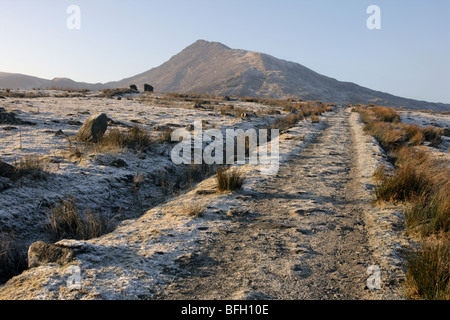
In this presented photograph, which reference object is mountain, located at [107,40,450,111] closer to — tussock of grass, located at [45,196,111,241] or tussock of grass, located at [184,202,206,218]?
tussock of grass, located at [184,202,206,218]

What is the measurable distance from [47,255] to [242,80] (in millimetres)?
113686

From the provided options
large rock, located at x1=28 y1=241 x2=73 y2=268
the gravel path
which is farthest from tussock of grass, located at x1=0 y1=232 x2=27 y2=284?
the gravel path

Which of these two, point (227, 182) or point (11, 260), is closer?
point (11, 260)

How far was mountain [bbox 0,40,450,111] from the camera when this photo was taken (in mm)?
102188

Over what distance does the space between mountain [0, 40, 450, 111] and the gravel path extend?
88471 millimetres

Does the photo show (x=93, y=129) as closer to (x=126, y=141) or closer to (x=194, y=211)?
(x=126, y=141)

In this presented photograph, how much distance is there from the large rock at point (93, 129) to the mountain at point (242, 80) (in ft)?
270

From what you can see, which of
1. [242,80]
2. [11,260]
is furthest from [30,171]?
[242,80]

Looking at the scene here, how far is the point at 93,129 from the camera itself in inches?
345

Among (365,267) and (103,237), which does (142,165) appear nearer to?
(103,237)

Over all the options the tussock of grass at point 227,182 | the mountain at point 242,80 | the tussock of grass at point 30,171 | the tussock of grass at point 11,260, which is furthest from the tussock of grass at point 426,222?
the mountain at point 242,80

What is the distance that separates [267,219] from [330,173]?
3.64 meters
